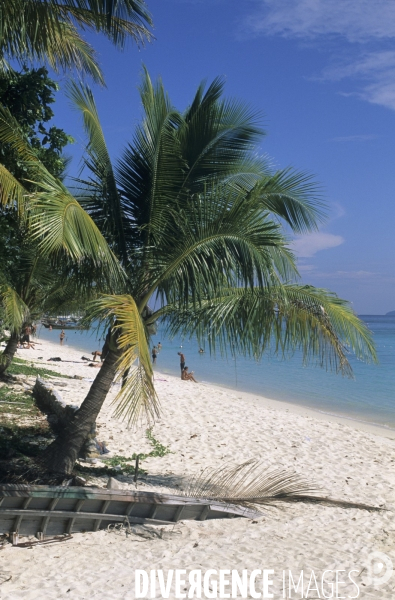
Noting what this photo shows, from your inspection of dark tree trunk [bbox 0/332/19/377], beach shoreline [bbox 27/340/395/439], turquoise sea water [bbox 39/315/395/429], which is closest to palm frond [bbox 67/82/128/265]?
dark tree trunk [bbox 0/332/19/377]

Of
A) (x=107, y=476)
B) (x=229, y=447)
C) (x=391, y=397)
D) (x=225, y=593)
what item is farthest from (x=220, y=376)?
(x=225, y=593)

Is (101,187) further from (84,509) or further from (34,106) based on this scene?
(84,509)

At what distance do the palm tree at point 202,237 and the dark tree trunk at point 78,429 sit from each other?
13mm

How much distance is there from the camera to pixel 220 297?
7301mm

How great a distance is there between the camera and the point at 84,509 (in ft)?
20.0

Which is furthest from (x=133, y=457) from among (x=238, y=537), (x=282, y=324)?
(x=282, y=324)

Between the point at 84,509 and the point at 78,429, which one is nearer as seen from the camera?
the point at 84,509

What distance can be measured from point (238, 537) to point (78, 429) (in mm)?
2319

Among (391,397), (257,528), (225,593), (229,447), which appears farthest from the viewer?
(391,397)

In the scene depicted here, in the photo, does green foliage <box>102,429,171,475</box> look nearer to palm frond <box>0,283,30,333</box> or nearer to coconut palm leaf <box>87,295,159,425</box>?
palm frond <box>0,283,30,333</box>

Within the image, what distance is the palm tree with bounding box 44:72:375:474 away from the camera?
650 centimetres

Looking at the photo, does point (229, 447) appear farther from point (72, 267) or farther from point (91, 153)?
point (91, 153)

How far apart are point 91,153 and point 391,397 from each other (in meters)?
21.8

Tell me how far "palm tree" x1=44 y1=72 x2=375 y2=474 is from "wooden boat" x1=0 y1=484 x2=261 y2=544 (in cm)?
102
